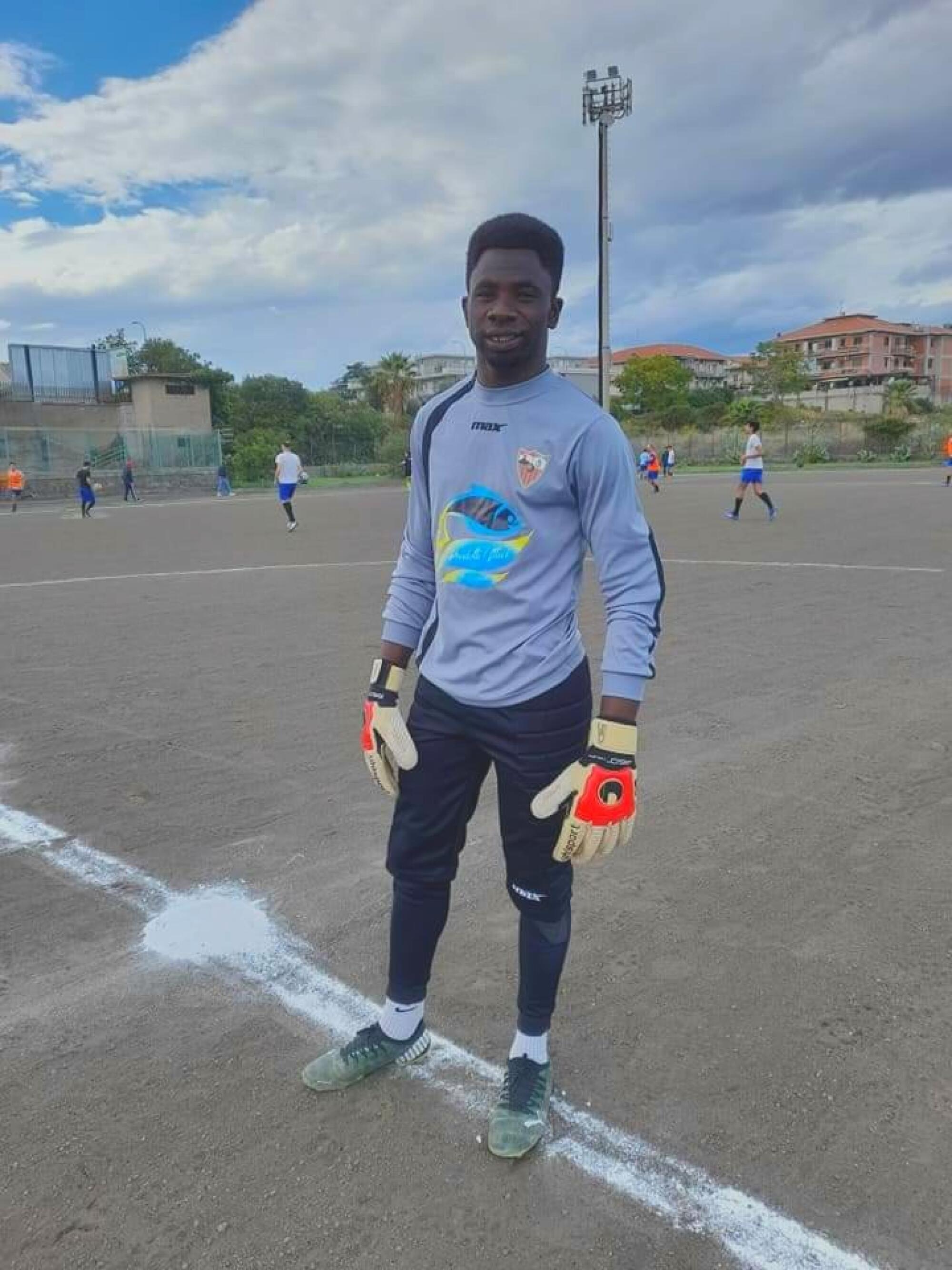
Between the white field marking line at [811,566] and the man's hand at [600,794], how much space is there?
880 centimetres

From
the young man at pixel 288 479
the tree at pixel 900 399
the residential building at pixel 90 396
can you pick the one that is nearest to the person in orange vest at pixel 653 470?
the young man at pixel 288 479

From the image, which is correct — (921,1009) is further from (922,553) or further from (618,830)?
(922,553)

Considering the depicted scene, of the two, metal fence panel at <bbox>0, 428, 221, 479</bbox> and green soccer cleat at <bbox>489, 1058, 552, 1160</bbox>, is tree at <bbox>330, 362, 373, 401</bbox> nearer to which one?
metal fence panel at <bbox>0, 428, 221, 479</bbox>

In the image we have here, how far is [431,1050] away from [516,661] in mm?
1189

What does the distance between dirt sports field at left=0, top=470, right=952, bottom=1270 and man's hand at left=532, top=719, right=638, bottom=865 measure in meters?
0.78

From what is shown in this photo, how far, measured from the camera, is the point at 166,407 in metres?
52.3

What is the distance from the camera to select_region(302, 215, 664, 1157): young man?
216 centimetres

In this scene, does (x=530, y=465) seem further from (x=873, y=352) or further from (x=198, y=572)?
(x=873, y=352)

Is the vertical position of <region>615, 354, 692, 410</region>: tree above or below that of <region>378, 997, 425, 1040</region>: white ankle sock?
above

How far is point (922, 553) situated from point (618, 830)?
37.9 feet

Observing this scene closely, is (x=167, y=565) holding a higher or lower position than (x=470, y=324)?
lower

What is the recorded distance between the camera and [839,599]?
911cm

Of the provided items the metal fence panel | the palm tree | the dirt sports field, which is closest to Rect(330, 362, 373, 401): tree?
the palm tree

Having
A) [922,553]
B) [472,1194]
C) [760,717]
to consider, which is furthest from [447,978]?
[922,553]
